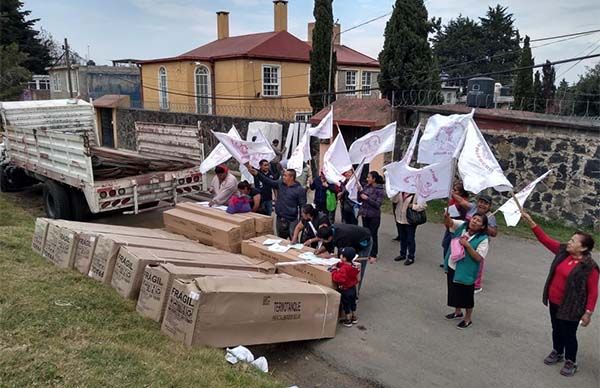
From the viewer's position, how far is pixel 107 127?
26.2 meters

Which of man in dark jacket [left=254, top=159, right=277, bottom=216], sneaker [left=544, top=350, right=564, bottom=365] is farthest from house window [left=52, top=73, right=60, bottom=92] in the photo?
Result: sneaker [left=544, top=350, right=564, bottom=365]

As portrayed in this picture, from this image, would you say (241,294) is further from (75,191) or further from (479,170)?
(75,191)

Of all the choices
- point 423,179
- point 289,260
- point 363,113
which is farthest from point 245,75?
point 289,260

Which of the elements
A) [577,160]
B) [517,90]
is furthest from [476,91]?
[517,90]

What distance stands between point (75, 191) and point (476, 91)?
9.96 metres

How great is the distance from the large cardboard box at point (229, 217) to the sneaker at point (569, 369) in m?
4.35

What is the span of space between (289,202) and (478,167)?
316cm

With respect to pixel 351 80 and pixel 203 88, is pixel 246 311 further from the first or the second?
pixel 351 80

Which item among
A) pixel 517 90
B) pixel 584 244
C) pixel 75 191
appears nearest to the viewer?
pixel 584 244

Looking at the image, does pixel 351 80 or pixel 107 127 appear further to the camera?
pixel 351 80

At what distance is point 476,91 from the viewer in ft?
42.3

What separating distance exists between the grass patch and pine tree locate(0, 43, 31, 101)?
2684cm

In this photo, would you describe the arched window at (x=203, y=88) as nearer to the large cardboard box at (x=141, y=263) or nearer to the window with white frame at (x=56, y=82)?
the window with white frame at (x=56, y=82)

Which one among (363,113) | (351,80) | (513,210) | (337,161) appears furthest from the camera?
(351,80)
